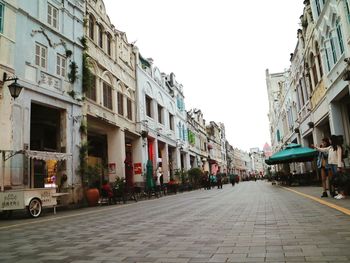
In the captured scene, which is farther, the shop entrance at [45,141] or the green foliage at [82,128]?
the green foliage at [82,128]

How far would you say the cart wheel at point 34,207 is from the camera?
11219mm

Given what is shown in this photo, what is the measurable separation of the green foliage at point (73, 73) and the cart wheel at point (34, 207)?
849 cm

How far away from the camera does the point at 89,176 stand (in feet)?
59.7

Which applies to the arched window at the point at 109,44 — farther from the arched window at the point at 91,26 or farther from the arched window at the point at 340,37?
the arched window at the point at 340,37

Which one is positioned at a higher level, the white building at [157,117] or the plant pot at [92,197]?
the white building at [157,117]

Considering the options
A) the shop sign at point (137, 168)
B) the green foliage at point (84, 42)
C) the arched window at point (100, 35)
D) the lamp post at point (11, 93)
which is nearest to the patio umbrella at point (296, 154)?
the shop sign at point (137, 168)

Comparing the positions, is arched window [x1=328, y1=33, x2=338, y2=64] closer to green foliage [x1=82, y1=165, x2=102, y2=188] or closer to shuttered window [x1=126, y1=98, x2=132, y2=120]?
green foliage [x1=82, y1=165, x2=102, y2=188]

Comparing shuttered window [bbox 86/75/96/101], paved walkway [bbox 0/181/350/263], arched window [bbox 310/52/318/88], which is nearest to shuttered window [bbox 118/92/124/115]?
shuttered window [bbox 86/75/96/101]

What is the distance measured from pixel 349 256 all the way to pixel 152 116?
2857cm

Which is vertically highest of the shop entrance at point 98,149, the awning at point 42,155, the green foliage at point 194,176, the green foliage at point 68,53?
the green foliage at point 68,53

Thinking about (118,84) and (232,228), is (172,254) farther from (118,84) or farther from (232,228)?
→ (118,84)

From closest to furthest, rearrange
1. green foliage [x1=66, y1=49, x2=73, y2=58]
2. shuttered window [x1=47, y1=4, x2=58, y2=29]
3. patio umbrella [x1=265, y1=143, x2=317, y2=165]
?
shuttered window [x1=47, y1=4, x2=58, y2=29]
green foliage [x1=66, y1=49, x2=73, y2=58]
patio umbrella [x1=265, y1=143, x2=317, y2=165]

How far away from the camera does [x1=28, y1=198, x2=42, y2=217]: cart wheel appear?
11.2m

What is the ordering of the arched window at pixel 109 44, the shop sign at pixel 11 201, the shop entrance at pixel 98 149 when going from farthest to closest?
the shop entrance at pixel 98 149 < the arched window at pixel 109 44 < the shop sign at pixel 11 201
